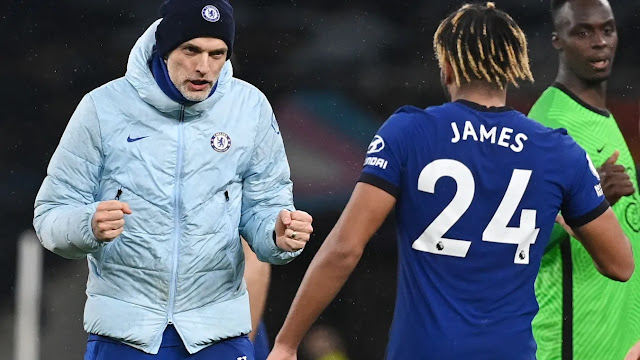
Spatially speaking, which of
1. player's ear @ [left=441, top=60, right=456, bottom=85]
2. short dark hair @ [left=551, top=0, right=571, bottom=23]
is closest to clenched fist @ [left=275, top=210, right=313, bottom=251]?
player's ear @ [left=441, top=60, right=456, bottom=85]

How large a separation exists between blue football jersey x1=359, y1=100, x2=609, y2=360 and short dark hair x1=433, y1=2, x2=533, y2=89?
130 mm

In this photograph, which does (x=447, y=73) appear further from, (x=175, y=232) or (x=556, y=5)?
(x=556, y=5)

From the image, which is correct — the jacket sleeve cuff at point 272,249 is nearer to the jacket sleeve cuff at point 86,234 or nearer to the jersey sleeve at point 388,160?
the jersey sleeve at point 388,160

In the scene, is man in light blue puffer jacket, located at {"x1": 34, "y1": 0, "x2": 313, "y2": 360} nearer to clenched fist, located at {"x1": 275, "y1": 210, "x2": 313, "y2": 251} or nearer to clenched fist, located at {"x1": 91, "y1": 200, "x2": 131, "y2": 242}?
clenched fist, located at {"x1": 275, "y1": 210, "x2": 313, "y2": 251}

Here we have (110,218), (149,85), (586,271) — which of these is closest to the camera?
(110,218)

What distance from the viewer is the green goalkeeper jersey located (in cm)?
476

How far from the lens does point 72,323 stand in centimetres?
662

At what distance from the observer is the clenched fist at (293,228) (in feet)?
11.9

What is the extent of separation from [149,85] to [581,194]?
128 centimetres

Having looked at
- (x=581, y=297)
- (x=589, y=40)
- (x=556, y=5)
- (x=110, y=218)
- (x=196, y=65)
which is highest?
(x=556, y=5)

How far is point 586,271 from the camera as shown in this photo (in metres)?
4.75

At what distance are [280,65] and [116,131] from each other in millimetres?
3089

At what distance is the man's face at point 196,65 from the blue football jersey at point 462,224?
0.53 m

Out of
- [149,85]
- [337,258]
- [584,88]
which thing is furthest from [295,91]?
[337,258]
